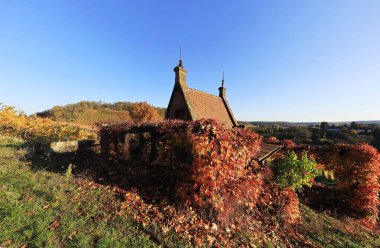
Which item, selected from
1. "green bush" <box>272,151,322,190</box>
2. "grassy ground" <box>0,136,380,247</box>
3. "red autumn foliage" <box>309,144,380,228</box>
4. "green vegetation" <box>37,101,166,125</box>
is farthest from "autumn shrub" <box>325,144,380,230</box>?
"green vegetation" <box>37,101,166,125</box>

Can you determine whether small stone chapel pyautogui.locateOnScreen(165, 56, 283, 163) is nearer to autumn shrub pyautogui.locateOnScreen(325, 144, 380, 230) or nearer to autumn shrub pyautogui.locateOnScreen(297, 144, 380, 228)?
autumn shrub pyautogui.locateOnScreen(297, 144, 380, 228)

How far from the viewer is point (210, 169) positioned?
15.1 ft

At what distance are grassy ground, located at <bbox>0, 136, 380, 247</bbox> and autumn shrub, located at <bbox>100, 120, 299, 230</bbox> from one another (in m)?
0.72

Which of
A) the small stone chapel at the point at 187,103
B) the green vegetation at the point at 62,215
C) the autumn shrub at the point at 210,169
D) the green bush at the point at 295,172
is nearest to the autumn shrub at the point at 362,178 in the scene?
the green bush at the point at 295,172

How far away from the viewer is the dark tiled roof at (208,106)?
37.0 feet

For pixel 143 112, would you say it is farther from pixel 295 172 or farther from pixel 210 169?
pixel 210 169

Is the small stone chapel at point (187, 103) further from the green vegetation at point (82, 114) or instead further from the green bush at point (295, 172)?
the green vegetation at point (82, 114)

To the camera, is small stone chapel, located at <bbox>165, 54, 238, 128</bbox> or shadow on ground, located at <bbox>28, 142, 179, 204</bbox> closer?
shadow on ground, located at <bbox>28, 142, 179, 204</bbox>

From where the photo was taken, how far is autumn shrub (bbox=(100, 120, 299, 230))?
15.5 ft

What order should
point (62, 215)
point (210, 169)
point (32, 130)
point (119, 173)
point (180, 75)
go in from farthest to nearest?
point (32, 130)
point (180, 75)
point (119, 173)
point (210, 169)
point (62, 215)

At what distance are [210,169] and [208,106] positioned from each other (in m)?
8.35

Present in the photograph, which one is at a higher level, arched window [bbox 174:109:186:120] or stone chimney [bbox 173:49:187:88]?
stone chimney [bbox 173:49:187:88]

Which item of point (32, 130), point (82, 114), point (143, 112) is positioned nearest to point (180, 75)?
point (32, 130)

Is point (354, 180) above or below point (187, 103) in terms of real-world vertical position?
below
